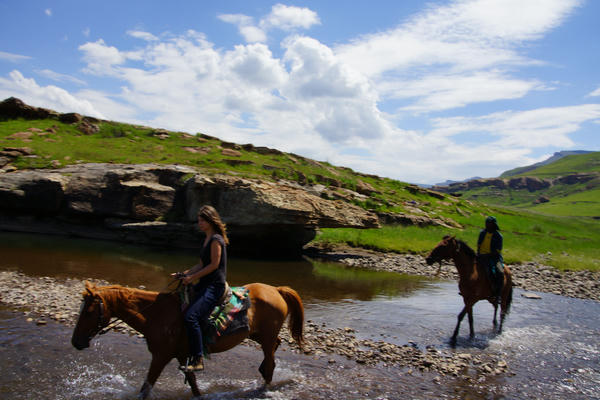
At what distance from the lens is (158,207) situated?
31.4 m

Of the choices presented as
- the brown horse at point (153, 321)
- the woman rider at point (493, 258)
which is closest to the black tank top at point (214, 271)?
the brown horse at point (153, 321)

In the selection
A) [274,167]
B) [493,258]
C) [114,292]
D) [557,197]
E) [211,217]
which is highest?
[557,197]

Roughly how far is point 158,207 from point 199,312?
86.2 feet

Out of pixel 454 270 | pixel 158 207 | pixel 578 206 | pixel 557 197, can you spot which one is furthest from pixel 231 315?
pixel 557 197

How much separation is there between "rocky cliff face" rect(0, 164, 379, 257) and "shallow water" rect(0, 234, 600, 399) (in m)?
8.40

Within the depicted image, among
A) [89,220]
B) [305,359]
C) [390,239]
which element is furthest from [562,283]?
[89,220]

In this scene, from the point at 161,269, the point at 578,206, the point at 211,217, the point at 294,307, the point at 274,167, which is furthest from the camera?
the point at 578,206

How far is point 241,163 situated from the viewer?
1634 inches

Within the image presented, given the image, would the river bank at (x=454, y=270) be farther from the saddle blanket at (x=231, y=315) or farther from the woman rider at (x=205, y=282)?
the woman rider at (x=205, y=282)

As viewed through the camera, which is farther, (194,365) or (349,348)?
(349,348)

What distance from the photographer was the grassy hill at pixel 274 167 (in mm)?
35094

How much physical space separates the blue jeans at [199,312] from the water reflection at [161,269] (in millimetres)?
10208

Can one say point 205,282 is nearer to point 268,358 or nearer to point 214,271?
point 214,271

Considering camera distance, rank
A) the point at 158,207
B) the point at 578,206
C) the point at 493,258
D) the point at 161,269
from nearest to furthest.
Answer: the point at 493,258
the point at 161,269
the point at 158,207
the point at 578,206
